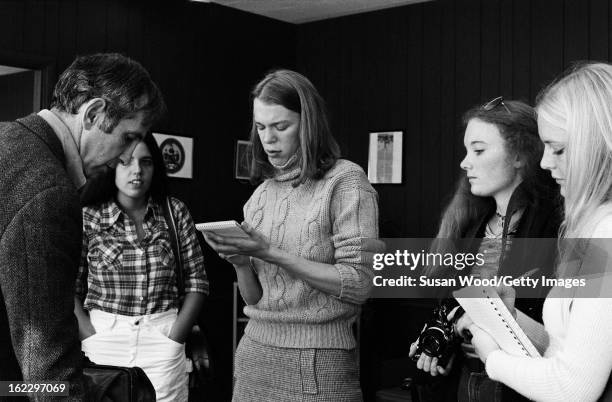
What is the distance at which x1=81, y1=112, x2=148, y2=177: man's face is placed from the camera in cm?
154

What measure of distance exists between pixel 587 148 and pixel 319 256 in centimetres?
86

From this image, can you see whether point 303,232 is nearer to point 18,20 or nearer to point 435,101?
point 18,20

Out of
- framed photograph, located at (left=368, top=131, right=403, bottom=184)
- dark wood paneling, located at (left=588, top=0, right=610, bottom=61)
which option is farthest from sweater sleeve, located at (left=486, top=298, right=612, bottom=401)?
framed photograph, located at (left=368, top=131, right=403, bottom=184)

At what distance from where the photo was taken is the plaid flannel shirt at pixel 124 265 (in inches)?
131

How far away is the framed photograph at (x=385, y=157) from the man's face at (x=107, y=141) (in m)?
4.28

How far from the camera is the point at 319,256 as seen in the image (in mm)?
2125

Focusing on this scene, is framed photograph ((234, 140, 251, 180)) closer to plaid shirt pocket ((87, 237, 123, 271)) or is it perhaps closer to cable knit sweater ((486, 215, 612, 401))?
plaid shirt pocket ((87, 237, 123, 271))

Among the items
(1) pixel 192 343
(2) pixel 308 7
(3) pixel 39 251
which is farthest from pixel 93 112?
(2) pixel 308 7

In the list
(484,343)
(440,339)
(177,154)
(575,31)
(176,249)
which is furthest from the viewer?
(177,154)

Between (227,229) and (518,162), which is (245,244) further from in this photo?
(518,162)

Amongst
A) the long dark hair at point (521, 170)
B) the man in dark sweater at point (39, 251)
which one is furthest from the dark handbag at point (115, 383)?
the long dark hair at point (521, 170)

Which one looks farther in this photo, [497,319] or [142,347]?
[142,347]

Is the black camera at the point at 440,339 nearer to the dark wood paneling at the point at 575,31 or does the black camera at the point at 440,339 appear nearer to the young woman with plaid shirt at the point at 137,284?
the young woman with plaid shirt at the point at 137,284

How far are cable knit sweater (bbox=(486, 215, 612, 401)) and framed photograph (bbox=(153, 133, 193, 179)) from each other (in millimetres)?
4066
